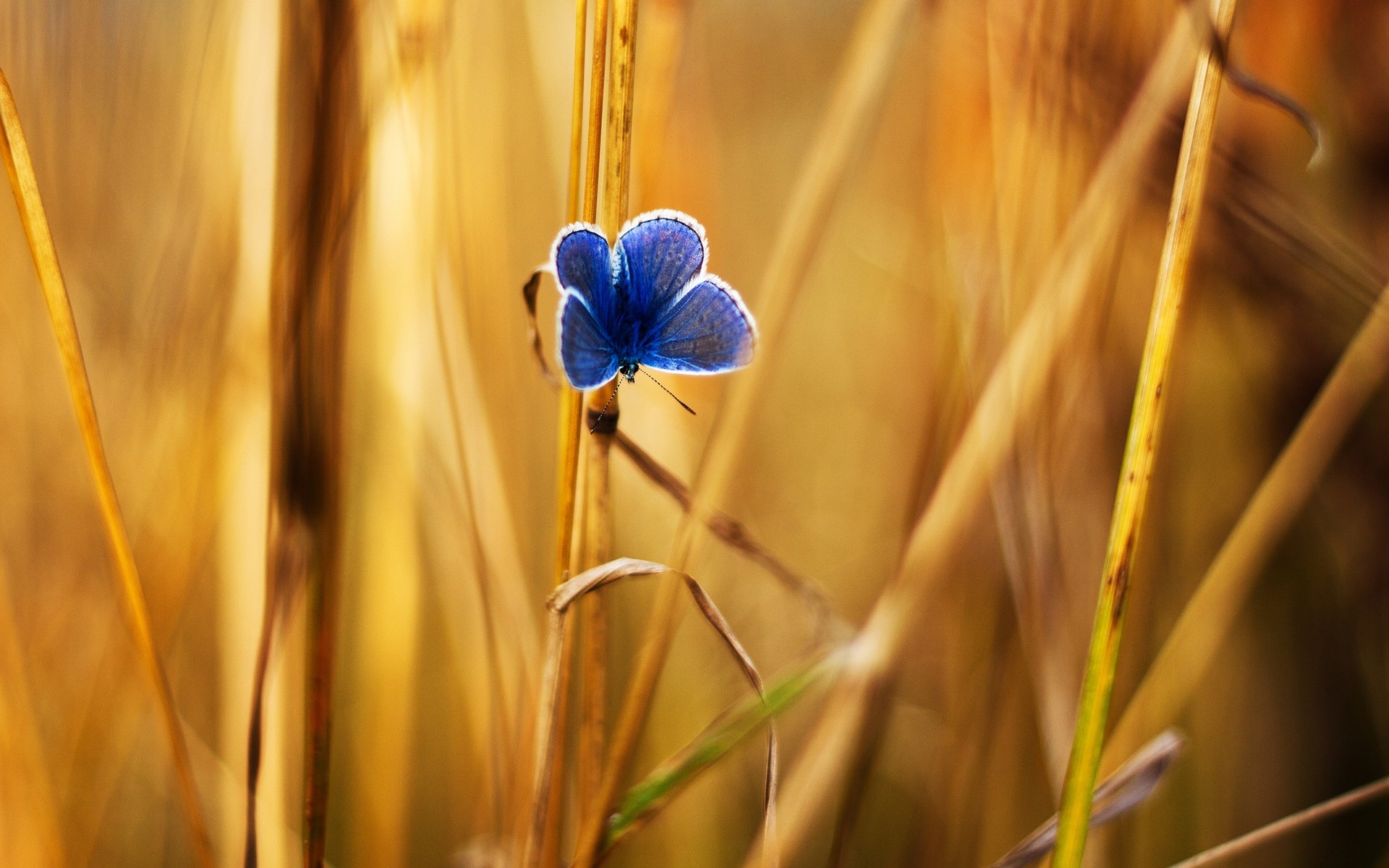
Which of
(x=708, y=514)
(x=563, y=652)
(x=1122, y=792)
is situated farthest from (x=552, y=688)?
(x=1122, y=792)

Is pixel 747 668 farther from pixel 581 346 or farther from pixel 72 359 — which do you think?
pixel 72 359

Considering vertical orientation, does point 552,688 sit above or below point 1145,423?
below

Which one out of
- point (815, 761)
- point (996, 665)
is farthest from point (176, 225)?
point (996, 665)

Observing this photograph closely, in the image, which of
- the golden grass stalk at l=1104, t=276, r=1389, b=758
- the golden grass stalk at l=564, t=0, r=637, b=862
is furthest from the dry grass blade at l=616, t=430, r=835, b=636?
the golden grass stalk at l=1104, t=276, r=1389, b=758

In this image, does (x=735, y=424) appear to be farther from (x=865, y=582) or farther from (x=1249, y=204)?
(x=865, y=582)

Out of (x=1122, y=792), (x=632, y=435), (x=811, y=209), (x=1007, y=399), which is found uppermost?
(x=811, y=209)

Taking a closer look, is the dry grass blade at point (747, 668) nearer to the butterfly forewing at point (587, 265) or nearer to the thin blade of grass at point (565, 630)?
the thin blade of grass at point (565, 630)
